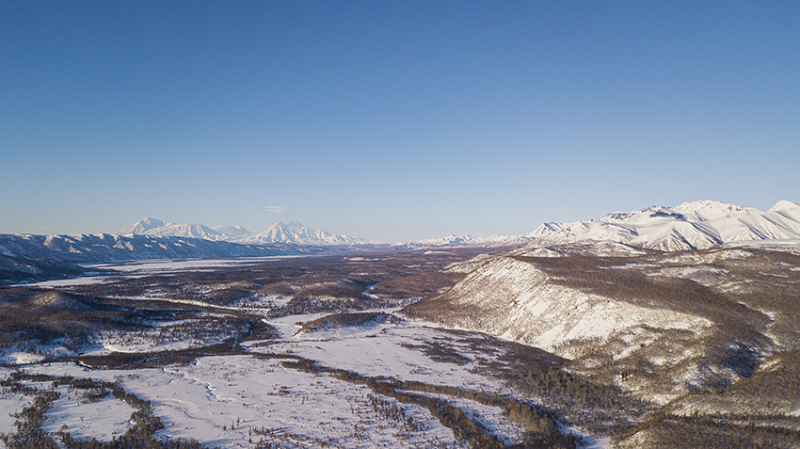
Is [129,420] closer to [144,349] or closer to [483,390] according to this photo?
[483,390]

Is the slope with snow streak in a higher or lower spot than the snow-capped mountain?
lower

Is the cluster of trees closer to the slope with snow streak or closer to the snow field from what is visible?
the snow field

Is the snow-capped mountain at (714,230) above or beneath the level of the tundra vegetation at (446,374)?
above

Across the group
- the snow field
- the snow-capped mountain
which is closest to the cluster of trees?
the snow field

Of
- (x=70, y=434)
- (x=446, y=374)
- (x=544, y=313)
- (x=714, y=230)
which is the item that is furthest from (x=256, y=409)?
(x=714, y=230)

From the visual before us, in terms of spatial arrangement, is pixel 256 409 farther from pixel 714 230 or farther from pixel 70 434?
pixel 714 230

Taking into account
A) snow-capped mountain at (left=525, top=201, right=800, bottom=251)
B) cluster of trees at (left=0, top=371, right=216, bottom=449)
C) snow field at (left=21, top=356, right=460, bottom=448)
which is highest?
snow-capped mountain at (left=525, top=201, right=800, bottom=251)

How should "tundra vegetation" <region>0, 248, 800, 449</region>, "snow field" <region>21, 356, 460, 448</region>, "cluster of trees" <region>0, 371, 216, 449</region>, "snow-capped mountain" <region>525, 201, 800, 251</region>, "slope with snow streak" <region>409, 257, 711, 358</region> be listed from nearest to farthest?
1. "cluster of trees" <region>0, 371, 216, 449</region>
2. "tundra vegetation" <region>0, 248, 800, 449</region>
3. "snow field" <region>21, 356, 460, 448</region>
4. "slope with snow streak" <region>409, 257, 711, 358</region>
5. "snow-capped mountain" <region>525, 201, 800, 251</region>

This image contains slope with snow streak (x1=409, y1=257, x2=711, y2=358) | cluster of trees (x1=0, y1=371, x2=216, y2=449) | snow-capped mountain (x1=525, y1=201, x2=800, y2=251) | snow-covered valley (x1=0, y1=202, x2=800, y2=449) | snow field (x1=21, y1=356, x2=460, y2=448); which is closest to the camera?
cluster of trees (x1=0, y1=371, x2=216, y2=449)

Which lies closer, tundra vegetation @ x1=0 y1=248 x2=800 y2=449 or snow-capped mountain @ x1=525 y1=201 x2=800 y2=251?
tundra vegetation @ x1=0 y1=248 x2=800 y2=449

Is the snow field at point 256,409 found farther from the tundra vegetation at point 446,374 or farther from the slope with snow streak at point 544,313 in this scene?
the slope with snow streak at point 544,313

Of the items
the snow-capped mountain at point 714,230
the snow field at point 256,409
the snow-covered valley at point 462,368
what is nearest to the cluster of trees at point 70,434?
the snow-covered valley at point 462,368
